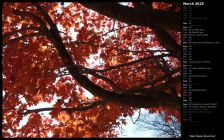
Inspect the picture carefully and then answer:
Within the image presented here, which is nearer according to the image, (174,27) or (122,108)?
(174,27)

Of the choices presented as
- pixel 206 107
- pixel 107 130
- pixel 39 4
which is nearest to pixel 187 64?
pixel 206 107

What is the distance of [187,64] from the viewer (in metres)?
6.92

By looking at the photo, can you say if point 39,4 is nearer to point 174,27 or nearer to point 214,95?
point 174,27

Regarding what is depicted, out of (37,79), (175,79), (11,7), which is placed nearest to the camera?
(175,79)

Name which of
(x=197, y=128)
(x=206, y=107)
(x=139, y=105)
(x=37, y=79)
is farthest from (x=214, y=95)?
(x=37, y=79)

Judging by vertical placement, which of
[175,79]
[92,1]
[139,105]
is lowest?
[139,105]

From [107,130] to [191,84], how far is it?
5293 millimetres

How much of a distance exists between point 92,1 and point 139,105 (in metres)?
2.23

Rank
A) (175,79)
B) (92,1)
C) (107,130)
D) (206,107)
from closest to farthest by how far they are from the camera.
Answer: (92,1), (206,107), (175,79), (107,130)

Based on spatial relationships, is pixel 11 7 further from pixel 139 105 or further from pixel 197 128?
pixel 197 128

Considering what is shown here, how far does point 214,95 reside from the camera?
6.54m

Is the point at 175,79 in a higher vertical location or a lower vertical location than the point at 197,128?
higher

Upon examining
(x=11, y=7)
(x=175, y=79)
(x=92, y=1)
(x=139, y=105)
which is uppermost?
(x=11, y=7)

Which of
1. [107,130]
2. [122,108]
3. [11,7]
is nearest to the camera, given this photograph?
[11,7]
